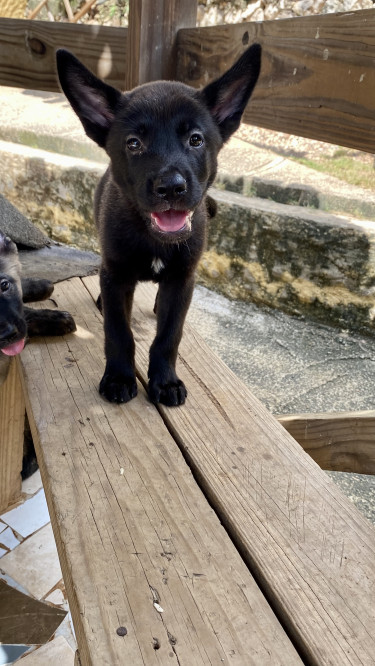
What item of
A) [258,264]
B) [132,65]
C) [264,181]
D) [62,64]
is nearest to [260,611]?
[62,64]

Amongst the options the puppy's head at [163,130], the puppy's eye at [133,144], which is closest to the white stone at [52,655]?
the puppy's head at [163,130]

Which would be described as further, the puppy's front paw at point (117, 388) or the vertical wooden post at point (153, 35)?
the vertical wooden post at point (153, 35)

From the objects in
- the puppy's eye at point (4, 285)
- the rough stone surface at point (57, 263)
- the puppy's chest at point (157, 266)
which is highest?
the puppy's chest at point (157, 266)

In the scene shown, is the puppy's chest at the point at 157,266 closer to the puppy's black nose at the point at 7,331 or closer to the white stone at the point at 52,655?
the puppy's black nose at the point at 7,331

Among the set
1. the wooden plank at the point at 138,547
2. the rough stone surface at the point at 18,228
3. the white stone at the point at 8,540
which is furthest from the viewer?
the rough stone surface at the point at 18,228

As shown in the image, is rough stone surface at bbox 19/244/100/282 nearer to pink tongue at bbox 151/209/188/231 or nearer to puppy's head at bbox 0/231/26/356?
puppy's head at bbox 0/231/26/356

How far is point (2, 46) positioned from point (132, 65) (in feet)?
3.13

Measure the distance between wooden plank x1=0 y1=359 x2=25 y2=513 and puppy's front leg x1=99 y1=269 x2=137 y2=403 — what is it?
28.7 inches

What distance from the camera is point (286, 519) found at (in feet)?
4.64

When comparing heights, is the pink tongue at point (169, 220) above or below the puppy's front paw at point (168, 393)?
above

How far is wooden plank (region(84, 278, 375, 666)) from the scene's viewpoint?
114 cm

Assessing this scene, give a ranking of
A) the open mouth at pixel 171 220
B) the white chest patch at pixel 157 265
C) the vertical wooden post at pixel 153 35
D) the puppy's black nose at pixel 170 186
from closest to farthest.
Result: the puppy's black nose at pixel 170 186 < the open mouth at pixel 171 220 < the white chest patch at pixel 157 265 < the vertical wooden post at pixel 153 35

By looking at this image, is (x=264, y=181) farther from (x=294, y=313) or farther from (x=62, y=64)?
(x=62, y=64)

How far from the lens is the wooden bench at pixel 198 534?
1.11 metres
